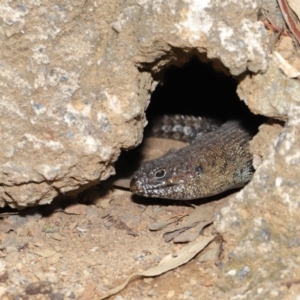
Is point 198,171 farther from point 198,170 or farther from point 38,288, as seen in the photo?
point 38,288

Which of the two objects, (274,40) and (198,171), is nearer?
(274,40)

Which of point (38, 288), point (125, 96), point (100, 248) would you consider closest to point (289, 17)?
point (125, 96)

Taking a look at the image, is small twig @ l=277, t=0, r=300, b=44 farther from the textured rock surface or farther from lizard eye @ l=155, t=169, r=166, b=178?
lizard eye @ l=155, t=169, r=166, b=178

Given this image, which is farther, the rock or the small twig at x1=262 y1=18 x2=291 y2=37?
the small twig at x1=262 y1=18 x2=291 y2=37

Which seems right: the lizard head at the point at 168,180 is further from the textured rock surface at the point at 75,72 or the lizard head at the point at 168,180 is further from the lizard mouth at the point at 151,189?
the textured rock surface at the point at 75,72

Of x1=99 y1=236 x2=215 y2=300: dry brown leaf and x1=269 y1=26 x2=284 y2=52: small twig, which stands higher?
x1=269 y1=26 x2=284 y2=52: small twig

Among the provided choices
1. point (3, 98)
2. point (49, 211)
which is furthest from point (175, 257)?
point (3, 98)

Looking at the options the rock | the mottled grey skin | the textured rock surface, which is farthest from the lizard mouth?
the rock
